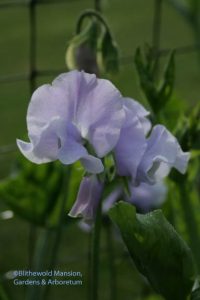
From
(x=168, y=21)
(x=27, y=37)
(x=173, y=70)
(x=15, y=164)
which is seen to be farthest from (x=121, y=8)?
(x=173, y=70)

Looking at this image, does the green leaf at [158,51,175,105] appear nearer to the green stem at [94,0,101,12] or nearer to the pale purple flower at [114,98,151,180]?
the pale purple flower at [114,98,151,180]

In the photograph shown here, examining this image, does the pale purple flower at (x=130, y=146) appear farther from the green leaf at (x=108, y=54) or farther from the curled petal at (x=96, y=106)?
the green leaf at (x=108, y=54)

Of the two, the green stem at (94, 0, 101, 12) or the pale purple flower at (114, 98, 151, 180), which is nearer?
the pale purple flower at (114, 98, 151, 180)

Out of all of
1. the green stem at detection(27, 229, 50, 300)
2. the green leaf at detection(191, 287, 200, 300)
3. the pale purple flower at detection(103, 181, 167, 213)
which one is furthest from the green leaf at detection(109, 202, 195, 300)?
the pale purple flower at detection(103, 181, 167, 213)

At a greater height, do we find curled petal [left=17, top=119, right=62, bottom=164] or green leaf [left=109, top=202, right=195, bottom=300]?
curled petal [left=17, top=119, right=62, bottom=164]

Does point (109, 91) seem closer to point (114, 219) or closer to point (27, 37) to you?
point (114, 219)

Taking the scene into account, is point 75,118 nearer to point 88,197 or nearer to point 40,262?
point 88,197

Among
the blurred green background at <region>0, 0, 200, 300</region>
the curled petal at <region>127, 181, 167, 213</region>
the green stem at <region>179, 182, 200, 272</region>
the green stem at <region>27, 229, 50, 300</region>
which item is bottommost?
the blurred green background at <region>0, 0, 200, 300</region>
